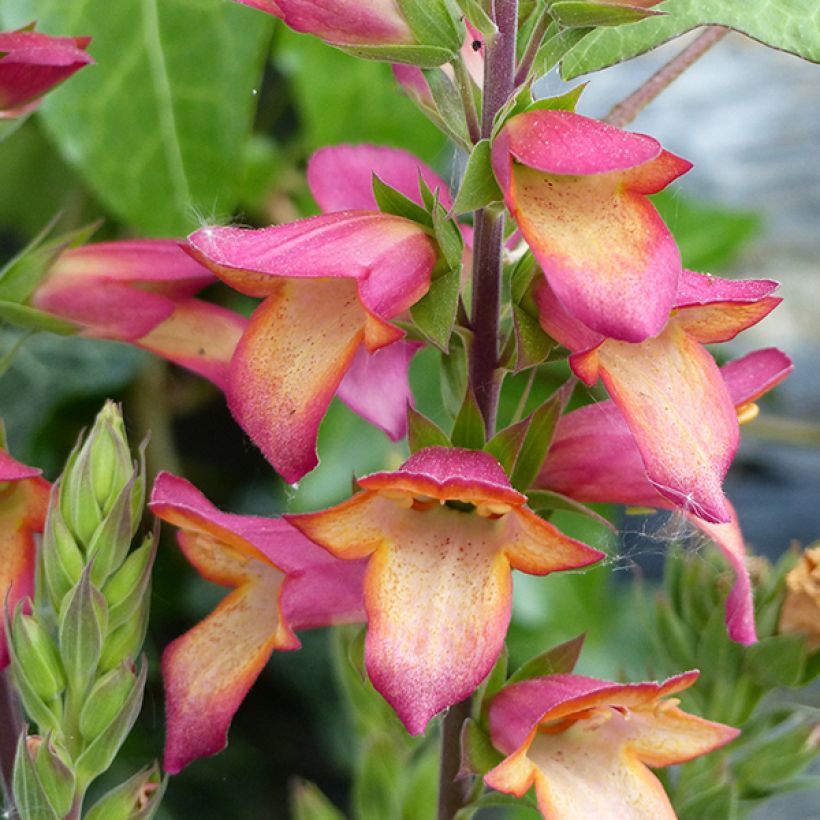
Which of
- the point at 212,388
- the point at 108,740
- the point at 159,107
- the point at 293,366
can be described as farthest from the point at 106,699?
the point at 212,388

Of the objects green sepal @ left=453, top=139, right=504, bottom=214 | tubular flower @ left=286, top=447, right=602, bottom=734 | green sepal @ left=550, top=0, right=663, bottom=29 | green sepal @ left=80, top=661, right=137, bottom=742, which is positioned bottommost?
green sepal @ left=80, top=661, right=137, bottom=742

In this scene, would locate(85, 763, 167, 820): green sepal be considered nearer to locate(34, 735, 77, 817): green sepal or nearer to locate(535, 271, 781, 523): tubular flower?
locate(34, 735, 77, 817): green sepal

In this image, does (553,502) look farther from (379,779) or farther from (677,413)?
(379,779)

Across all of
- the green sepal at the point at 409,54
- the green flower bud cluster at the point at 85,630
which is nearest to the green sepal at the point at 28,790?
the green flower bud cluster at the point at 85,630

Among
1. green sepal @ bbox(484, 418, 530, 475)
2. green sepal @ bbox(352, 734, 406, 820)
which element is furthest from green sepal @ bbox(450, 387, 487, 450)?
green sepal @ bbox(352, 734, 406, 820)

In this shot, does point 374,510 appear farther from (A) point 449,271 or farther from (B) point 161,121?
(B) point 161,121

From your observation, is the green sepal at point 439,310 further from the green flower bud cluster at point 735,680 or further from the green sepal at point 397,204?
the green flower bud cluster at point 735,680
